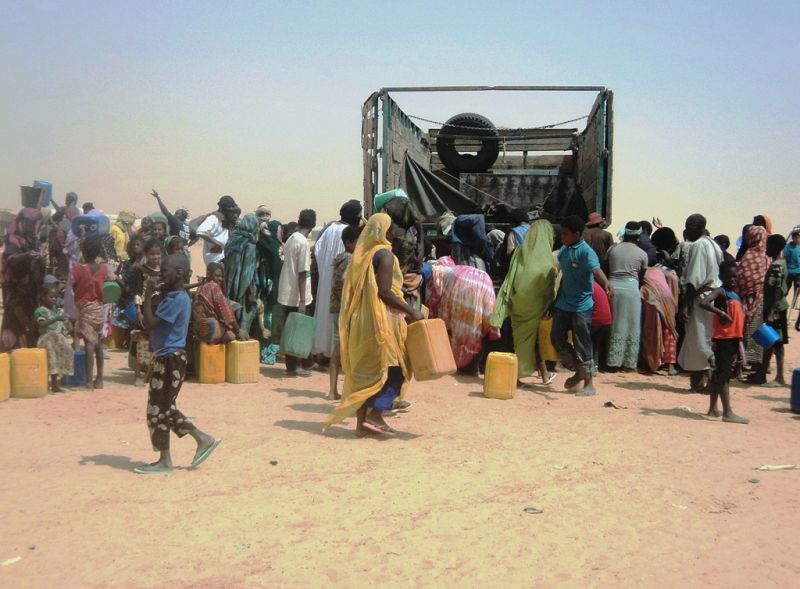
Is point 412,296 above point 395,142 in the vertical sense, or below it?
below

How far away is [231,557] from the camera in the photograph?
3.64 m

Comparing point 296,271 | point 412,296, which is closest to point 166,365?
point 412,296

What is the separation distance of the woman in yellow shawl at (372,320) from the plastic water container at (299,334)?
263cm

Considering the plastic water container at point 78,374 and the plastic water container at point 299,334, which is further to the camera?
the plastic water container at point 299,334

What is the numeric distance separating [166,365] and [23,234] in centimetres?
416

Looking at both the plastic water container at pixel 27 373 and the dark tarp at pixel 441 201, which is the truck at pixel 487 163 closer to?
the dark tarp at pixel 441 201

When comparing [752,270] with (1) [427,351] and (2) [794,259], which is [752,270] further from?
(2) [794,259]

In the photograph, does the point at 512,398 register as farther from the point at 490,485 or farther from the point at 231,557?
the point at 231,557

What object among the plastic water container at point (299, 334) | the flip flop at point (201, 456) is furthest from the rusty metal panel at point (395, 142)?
the flip flop at point (201, 456)

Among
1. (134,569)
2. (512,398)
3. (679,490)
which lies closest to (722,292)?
(512,398)

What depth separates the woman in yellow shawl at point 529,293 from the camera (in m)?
8.41

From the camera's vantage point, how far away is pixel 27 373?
6980 millimetres

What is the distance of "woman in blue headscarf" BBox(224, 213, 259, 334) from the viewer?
905cm

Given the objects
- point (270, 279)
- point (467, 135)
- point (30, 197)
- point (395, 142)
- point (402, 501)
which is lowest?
point (402, 501)
